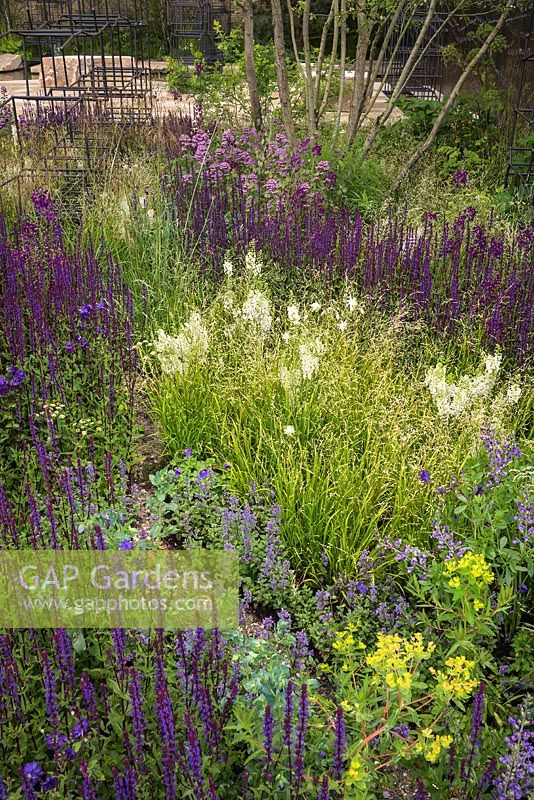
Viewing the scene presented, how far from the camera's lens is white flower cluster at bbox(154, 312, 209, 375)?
12.5 ft

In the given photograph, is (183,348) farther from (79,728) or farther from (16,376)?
(79,728)

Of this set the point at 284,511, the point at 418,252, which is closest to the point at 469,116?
the point at 418,252

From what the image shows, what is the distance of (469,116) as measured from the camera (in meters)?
9.38

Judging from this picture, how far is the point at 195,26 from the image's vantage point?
19453 mm

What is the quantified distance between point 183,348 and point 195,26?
58.9 feet

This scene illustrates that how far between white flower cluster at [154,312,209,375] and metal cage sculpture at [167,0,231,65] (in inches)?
526

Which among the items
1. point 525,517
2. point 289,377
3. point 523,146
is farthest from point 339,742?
point 523,146

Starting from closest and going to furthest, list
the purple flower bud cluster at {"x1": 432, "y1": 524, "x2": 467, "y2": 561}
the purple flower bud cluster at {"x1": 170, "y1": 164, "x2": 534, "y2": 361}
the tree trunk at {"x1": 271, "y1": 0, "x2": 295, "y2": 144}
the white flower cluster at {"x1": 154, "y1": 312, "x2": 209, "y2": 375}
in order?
the purple flower bud cluster at {"x1": 432, "y1": 524, "x2": 467, "y2": 561} → the white flower cluster at {"x1": 154, "y1": 312, "x2": 209, "y2": 375} → the purple flower bud cluster at {"x1": 170, "y1": 164, "x2": 534, "y2": 361} → the tree trunk at {"x1": 271, "y1": 0, "x2": 295, "y2": 144}

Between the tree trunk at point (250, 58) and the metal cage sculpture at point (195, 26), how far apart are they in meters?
9.07

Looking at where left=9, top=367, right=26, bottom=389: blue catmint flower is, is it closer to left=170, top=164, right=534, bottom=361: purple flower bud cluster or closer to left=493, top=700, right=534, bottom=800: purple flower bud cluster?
left=170, top=164, right=534, bottom=361: purple flower bud cluster

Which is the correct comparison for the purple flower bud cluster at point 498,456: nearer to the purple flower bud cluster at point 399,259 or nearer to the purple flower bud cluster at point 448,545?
the purple flower bud cluster at point 448,545

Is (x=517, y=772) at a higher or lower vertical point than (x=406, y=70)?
lower

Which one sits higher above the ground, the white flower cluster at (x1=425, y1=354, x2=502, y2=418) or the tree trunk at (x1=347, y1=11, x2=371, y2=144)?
the tree trunk at (x1=347, y1=11, x2=371, y2=144)

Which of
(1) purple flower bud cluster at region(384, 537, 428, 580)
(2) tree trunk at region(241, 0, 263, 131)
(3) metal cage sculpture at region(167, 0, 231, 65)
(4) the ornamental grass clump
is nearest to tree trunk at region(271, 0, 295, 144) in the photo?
(2) tree trunk at region(241, 0, 263, 131)
